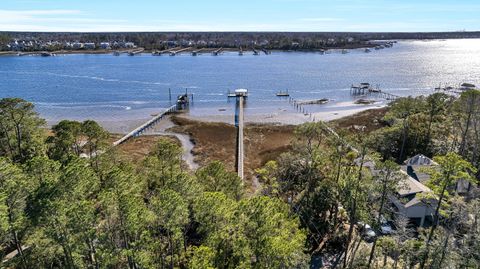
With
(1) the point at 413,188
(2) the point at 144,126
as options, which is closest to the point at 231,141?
(2) the point at 144,126

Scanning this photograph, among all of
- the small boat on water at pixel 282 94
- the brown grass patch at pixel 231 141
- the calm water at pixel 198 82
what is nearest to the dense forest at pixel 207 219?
the brown grass patch at pixel 231 141

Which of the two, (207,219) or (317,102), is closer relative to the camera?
(207,219)

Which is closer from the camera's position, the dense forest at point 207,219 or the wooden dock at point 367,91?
the dense forest at point 207,219

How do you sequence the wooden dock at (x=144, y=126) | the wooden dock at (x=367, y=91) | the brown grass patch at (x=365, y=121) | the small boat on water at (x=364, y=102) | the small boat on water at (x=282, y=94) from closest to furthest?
the wooden dock at (x=144, y=126)
the brown grass patch at (x=365, y=121)
the small boat on water at (x=364, y=102)
the small boat on water at (x=282, y=94)
the wooden dock at (x=367, y=91)

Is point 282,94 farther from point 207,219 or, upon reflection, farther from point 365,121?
point 207,219

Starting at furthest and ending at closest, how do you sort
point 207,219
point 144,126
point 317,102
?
point 317,102 < point 144,126 < point 207,219

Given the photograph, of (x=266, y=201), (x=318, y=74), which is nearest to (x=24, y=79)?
(x=318, y=74)

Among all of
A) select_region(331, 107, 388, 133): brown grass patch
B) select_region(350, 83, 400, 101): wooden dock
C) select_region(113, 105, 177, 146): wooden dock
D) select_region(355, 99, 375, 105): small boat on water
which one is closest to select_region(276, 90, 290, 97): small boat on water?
select_region(355, 99, 375, 105): small boat on water

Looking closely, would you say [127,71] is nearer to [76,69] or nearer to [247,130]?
[76,69]

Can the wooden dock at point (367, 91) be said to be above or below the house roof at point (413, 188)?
above

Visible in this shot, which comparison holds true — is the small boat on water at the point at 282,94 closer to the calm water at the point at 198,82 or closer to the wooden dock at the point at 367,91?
the calm water at the point at 198,82

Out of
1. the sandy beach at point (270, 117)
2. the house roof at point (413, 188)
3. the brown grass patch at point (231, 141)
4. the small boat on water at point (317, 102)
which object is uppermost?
the small boat on water at point (317, 102)
